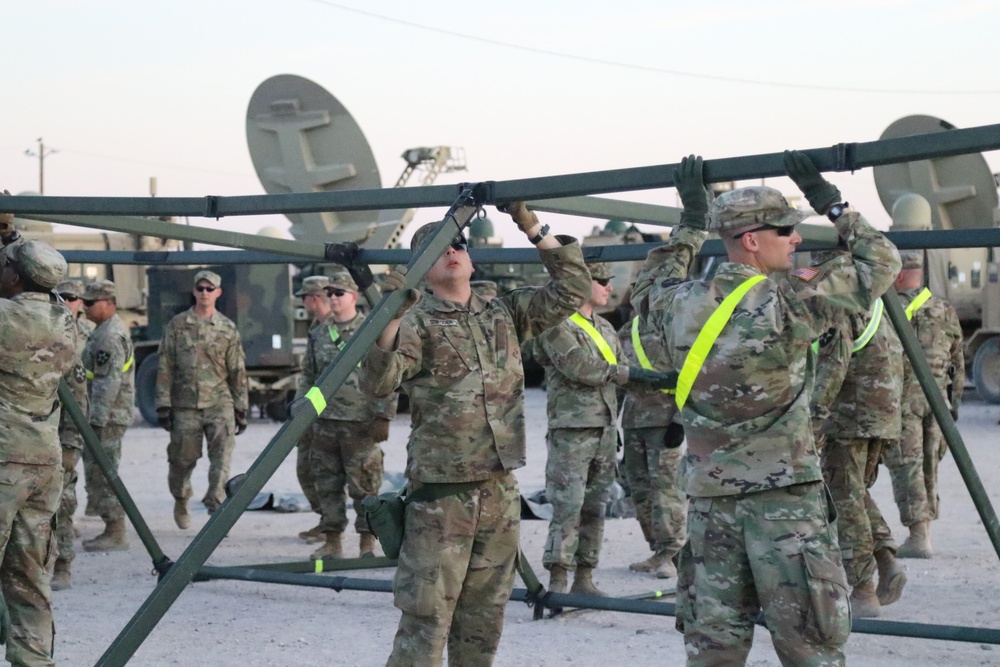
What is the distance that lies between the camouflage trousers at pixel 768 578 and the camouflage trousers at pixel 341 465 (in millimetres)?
4911

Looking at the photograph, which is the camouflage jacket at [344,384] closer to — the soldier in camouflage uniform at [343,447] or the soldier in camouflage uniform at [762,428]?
the soldier in camouflage uniform at [343,447]

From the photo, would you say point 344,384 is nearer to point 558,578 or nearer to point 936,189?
point 558,578

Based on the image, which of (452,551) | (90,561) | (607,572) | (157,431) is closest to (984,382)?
(157,431)

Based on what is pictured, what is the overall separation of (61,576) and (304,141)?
9.01m

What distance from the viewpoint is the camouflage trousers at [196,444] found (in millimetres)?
10297

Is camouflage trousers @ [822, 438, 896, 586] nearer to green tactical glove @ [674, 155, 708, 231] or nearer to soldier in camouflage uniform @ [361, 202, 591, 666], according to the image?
soldier in camouflage uniform @ [361, 202, 591, 666]

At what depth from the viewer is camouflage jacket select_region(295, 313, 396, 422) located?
8859mm

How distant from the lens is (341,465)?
9094 millimetres

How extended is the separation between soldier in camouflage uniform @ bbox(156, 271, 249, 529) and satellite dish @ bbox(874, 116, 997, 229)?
486cm

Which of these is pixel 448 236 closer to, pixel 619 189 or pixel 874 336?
pixel 619 189

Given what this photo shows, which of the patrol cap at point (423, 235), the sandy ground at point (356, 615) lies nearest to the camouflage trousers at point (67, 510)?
the sandy ground at point (356, 615)

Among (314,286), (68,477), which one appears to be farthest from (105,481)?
(314,286)

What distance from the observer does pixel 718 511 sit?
4.16 meters

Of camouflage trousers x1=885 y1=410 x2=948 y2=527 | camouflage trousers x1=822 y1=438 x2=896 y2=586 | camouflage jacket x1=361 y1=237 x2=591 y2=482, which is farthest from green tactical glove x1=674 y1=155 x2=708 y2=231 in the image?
camouflage trousers x1=885 y1=410 x2=948 y2=527
